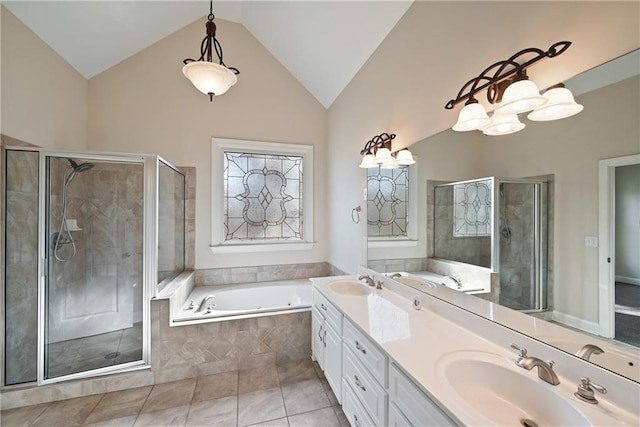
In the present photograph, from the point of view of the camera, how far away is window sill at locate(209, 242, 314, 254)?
3131mm

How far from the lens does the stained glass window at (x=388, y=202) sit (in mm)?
1987

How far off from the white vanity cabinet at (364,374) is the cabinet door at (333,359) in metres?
0.08

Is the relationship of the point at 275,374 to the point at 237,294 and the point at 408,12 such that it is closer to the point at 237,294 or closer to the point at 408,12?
the point at 237,294

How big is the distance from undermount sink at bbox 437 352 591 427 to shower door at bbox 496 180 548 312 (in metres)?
0.28

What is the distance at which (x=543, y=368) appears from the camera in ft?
Answer: 2.99

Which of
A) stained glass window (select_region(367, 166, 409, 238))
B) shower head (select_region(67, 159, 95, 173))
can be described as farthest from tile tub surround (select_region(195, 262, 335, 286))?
shower head (select_region(67, 159, 95, 173))

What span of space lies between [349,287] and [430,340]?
108 centimetres

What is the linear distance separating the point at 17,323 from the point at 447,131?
3359 mm

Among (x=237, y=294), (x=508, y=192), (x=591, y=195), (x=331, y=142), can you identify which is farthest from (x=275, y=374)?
(x=331, y=142)

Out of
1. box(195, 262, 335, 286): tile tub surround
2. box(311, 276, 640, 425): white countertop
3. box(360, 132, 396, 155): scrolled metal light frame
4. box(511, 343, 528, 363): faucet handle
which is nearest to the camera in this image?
box(311, 276, 640, 425): white countertop

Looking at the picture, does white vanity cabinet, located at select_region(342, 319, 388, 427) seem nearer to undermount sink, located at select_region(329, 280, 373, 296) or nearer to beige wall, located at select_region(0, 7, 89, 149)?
undermount sink, located at select_region(329, 280, 373, 296)

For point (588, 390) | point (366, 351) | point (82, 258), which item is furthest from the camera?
point (82, 258)

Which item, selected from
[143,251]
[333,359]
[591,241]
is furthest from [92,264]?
[591,241]

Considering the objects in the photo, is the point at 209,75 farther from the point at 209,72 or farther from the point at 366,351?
the point at 366,351
